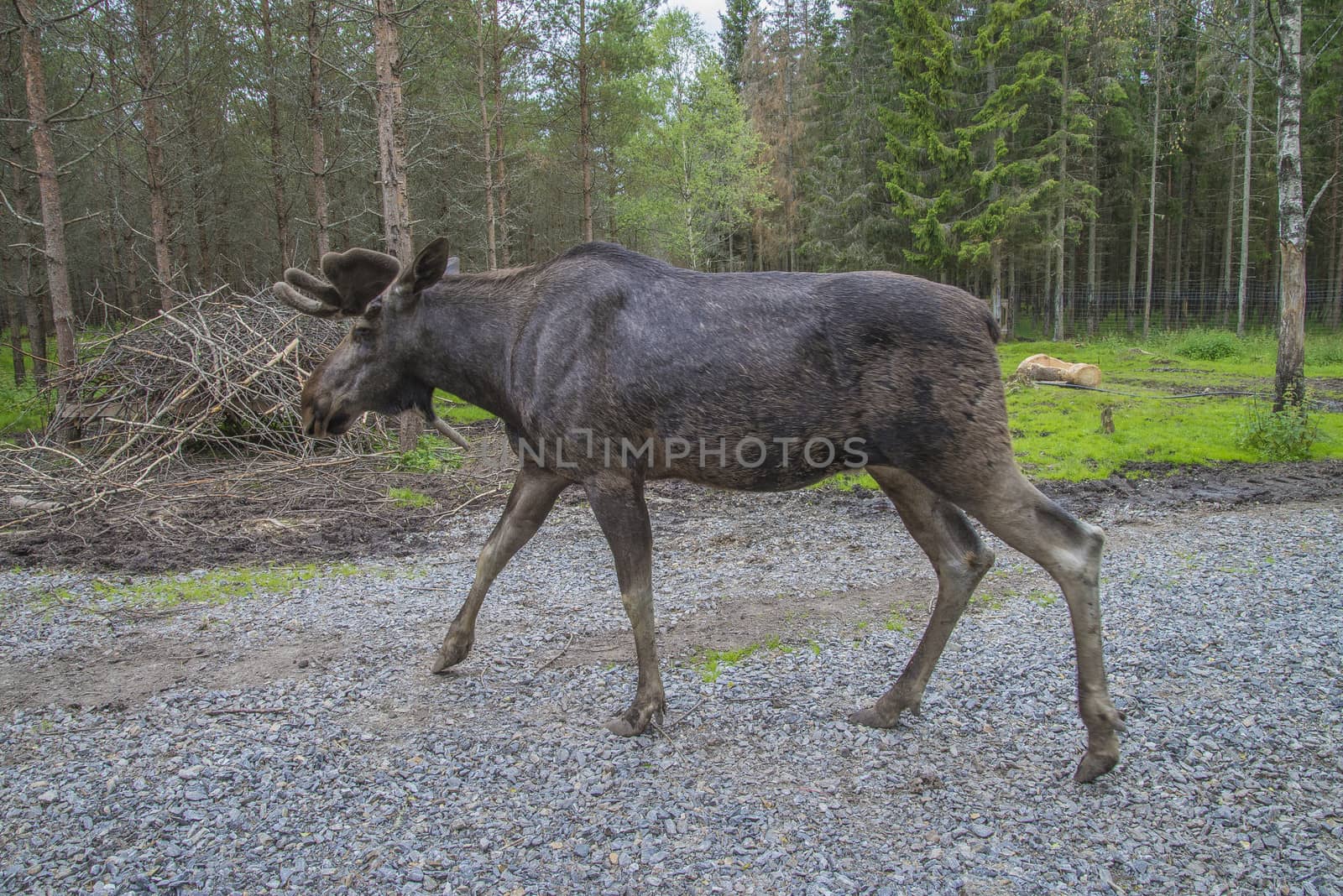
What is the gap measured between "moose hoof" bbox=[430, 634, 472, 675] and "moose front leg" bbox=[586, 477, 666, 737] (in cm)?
118

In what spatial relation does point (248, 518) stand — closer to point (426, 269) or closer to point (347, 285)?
point (347, 285)

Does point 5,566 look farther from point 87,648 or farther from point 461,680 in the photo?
point 461,680

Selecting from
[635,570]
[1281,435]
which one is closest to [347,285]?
[635,570]

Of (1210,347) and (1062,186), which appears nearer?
(1210,347)

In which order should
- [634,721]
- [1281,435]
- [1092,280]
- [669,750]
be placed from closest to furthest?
[669,750] < [634,721] < [1281,435] < [1092,280]

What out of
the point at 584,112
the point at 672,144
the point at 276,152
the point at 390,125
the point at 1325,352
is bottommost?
the point at 1325,352

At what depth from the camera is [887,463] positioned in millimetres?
3604

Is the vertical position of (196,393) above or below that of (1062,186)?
below

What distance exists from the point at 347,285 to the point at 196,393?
27.3 feet

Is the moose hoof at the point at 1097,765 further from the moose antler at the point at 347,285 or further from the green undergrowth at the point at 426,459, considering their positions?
the green undergrowth at the point at 426,459

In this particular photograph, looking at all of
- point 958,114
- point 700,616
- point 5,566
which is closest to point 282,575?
point 5,566

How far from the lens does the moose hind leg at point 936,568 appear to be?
397cm

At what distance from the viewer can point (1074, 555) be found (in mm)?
3357

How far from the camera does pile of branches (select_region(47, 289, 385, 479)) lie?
10523mm
